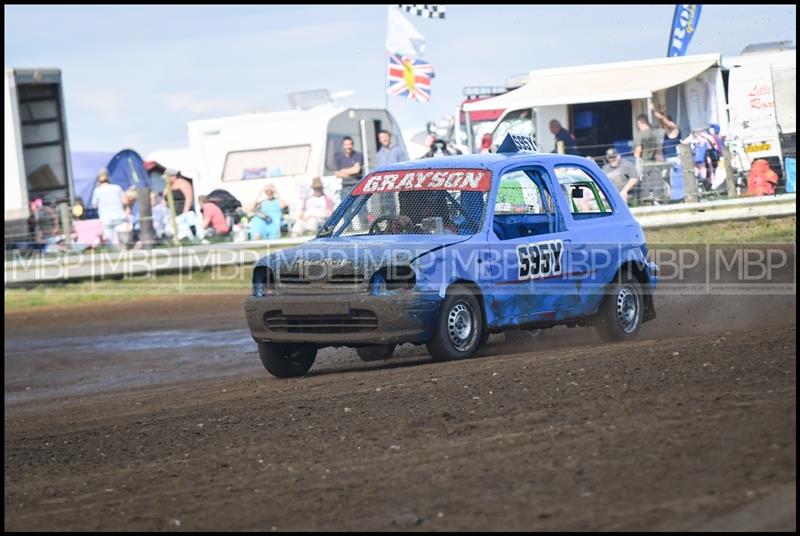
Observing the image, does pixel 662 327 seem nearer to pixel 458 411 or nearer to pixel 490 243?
pixel 490 243

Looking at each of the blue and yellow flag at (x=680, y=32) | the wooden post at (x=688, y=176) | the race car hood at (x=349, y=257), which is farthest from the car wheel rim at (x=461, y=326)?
the blue and yellow flag at (x=680, y=32)

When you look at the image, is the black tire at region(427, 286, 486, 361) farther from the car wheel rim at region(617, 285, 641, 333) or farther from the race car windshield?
the car wheel rim at region(617, 285, 641, 333)

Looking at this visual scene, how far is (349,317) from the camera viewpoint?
8.62 metres

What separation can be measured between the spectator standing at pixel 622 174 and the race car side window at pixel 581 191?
8176 millimetres

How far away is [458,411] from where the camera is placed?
644 cm

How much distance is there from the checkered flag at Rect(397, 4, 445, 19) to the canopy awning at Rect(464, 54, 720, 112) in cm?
526

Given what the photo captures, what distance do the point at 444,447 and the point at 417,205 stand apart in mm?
4018

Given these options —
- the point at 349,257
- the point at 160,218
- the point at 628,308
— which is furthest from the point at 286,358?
the point at 160,218

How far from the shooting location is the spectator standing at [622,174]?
18344 millimetres

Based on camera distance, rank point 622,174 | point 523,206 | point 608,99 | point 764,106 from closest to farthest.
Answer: point 523,206 → point 764,106 → point 622,174 → point 608,99

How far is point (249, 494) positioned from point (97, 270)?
45.8 ft

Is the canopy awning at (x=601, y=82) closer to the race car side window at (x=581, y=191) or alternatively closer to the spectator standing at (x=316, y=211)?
the spectator standing at (x=316, y=211)

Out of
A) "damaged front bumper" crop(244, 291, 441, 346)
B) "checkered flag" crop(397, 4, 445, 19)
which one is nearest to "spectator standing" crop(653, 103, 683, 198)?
"checkered flag" crop(397, 4, 445, 19)

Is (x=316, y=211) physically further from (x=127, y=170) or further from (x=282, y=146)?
(x=127, y=170)
